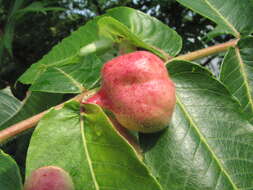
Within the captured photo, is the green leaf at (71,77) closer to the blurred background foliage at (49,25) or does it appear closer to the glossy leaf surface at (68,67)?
the glossy leaf surface at (68,67)

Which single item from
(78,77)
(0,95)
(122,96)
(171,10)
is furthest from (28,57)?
(122,96)

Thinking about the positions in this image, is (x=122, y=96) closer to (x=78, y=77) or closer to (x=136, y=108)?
(x=136, y=108)

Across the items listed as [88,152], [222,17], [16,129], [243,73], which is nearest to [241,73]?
[243,73]

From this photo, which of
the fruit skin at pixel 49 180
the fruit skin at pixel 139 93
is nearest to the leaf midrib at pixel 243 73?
the fruit skin at pixel 139 93

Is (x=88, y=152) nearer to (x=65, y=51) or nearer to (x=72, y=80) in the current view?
(x=72, y=80)

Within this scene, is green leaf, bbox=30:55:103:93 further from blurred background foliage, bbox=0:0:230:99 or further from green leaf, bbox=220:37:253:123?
blurred background foliage, bbox=0:0:230:99

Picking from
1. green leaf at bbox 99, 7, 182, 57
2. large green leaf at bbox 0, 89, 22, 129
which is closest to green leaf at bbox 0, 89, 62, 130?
large green leaf at bbox 0, 89, 22, 129
